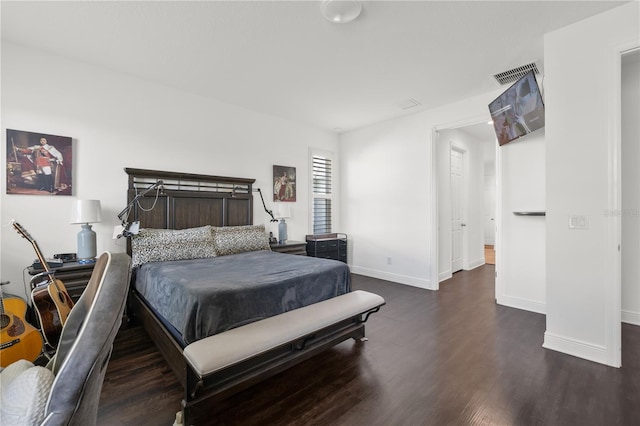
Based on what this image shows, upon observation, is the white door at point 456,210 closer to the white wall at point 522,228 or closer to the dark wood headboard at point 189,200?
the white wall at point 522,228

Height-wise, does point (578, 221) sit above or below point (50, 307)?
above

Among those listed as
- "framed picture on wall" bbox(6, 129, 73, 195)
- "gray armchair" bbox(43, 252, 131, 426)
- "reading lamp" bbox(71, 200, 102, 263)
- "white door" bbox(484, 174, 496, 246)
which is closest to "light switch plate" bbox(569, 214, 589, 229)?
"gray armchair" bbox(43, 252, 131, 426)

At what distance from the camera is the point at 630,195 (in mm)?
2943

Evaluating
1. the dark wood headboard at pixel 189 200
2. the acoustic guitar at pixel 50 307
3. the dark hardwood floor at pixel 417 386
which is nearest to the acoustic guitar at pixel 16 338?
the acoustic guitar at pixel 50 307

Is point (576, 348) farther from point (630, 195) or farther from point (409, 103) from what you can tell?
point (409, 103)

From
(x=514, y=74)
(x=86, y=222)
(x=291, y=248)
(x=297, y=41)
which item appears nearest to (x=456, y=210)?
(x=514, y=74)

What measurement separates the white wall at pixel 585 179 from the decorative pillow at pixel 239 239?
3.17 meters

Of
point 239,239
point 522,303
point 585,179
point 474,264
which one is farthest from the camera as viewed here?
point 474,264

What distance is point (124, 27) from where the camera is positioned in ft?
7.98

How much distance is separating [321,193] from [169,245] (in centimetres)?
305

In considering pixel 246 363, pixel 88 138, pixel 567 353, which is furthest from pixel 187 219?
pixel 567 353

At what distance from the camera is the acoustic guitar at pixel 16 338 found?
1937 millimetres

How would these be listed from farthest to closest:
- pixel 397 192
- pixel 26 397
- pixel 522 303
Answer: pixel 397 192
pixel 522 303
pixel 26 397

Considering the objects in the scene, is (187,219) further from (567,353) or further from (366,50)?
(567,353)
